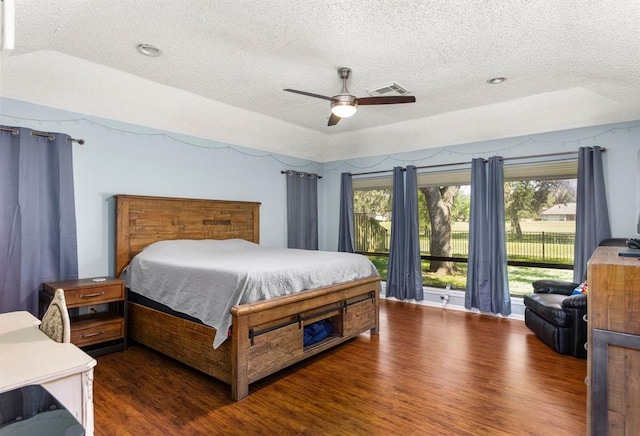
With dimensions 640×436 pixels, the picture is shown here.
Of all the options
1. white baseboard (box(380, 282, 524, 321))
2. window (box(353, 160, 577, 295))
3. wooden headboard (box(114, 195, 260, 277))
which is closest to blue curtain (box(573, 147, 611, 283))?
window (box(353, 160, 577, 295))

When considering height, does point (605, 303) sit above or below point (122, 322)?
above

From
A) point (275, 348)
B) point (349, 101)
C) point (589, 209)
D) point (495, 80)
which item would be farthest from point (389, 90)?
point (275, 348)

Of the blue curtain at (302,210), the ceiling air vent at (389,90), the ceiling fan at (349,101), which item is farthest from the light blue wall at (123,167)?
the ceiling air vent at (389,90)

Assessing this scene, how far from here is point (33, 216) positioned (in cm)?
328

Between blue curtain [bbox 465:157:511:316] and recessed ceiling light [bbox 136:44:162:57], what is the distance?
408 centimetres

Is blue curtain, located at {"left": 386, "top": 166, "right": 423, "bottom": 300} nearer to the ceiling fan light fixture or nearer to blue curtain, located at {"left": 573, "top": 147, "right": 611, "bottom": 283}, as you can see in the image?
blue curtain, located at {"left": 573, "top": 147, "right": 611, "bottom": 283}

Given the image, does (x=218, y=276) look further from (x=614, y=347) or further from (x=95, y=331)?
(x=614, y=347)

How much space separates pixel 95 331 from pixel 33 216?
1.21 meters

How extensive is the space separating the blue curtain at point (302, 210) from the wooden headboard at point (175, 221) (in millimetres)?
795

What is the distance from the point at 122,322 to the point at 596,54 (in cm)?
475

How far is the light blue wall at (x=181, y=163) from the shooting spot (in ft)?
12.0

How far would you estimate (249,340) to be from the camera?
103 inches

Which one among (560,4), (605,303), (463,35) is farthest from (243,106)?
(605,303)

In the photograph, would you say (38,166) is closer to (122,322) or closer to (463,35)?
(122,322)
